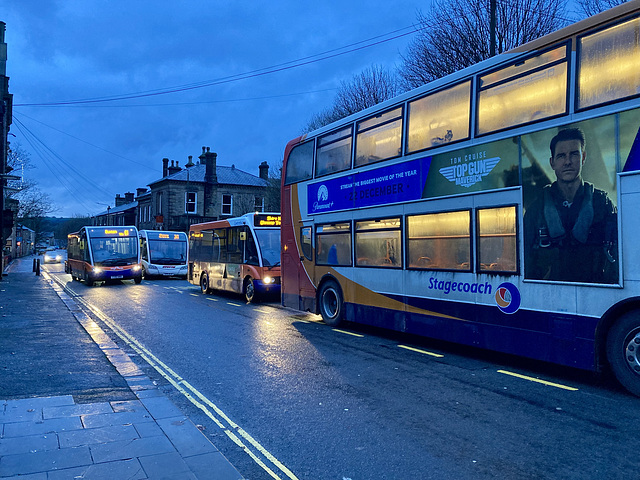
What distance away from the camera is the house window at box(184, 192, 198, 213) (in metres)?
52.7

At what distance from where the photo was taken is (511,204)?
7160 mm

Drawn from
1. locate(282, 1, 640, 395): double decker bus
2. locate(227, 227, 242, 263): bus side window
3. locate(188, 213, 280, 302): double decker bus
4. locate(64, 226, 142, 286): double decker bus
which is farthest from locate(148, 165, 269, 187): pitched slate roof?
locate(282, 1, 640, 395): double decker bus

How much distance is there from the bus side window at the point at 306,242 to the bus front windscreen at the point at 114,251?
16292 mm

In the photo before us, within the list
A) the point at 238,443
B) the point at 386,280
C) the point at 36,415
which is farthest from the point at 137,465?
the point at 386,280

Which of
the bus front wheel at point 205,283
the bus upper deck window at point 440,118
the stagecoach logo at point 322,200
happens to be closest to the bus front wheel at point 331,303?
the stagecoach logo at point 322,200

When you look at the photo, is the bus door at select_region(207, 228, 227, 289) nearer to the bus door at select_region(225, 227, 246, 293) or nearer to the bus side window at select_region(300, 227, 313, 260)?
the bus door at select_region(225, 227, 246, 293)

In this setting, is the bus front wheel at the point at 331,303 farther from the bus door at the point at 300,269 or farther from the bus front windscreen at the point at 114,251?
the bus front windscreen at the point at 114,251

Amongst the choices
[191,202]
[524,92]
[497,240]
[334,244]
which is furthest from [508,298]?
[191,202]

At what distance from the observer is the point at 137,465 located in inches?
153

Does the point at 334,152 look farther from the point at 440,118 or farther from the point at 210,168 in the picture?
the point at 210,168

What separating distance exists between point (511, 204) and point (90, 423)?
5809 millimetres

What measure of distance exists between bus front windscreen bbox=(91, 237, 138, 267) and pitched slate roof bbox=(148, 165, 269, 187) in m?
27.6

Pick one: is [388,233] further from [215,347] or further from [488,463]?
[488,463]

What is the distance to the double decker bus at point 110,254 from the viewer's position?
2520 cm
